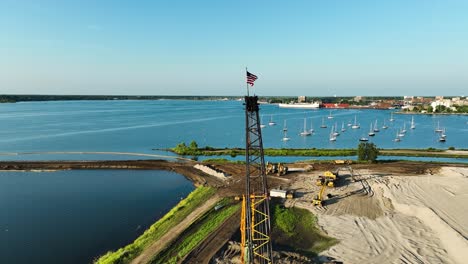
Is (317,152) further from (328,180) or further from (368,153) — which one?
(328,180)

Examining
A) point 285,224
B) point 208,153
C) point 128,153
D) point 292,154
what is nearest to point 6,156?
point 128,153

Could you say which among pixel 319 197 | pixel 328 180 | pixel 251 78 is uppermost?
pixel 251 78

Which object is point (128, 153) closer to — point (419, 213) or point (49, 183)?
point (49, 183)

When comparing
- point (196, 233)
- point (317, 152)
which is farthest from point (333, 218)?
point (317, 152)

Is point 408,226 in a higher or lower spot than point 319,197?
lower

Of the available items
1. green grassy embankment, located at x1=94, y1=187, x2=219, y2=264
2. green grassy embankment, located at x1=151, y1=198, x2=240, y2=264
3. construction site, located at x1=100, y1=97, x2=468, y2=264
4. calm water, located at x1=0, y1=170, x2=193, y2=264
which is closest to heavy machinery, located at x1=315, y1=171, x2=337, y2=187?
construction site, located at x1=100, y1=97, x2=468, y2=264

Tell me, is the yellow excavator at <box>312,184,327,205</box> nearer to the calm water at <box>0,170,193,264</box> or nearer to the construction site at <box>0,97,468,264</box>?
the construction site at <box>0,97,468,264</box>
